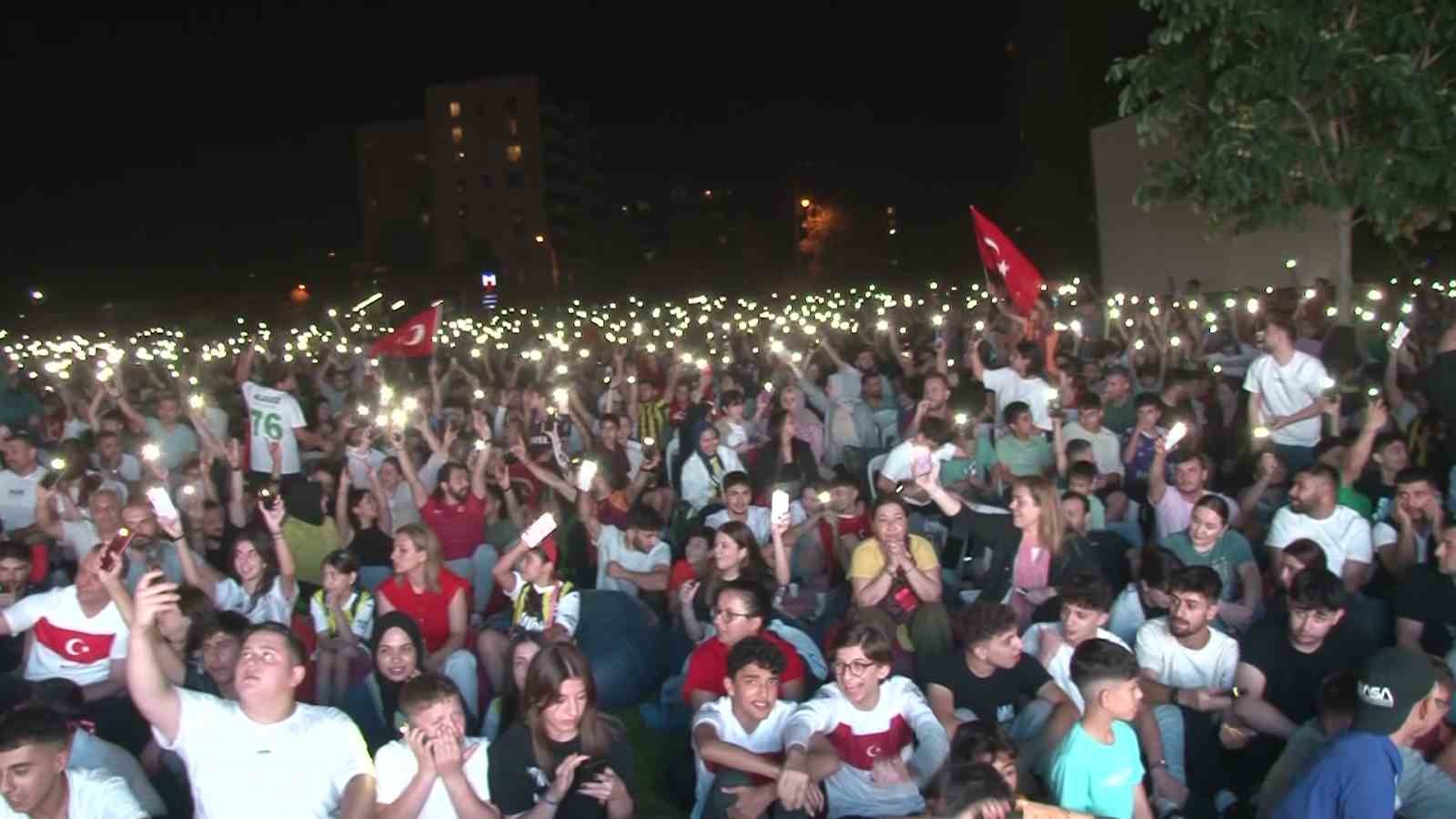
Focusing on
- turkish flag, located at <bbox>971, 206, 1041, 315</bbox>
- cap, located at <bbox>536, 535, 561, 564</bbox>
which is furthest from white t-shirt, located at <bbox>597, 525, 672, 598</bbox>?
turkish flag, located at <bbox>971, 206, 1041, 315</bbox>

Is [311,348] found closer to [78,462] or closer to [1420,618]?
[78,462]

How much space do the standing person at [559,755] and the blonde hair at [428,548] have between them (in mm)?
2006

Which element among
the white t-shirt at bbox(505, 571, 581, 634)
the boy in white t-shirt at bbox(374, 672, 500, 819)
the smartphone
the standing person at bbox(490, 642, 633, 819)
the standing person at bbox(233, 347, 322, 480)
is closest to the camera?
the boy in white t-shirt at bbox(374, 672, 500, 819)

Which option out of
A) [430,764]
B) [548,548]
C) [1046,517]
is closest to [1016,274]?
[1046,517]

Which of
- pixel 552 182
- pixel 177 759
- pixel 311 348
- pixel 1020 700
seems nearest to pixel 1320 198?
pixel 1020 700

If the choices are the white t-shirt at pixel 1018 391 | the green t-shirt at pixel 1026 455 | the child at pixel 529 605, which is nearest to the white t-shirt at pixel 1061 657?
the child at pixel 529 605

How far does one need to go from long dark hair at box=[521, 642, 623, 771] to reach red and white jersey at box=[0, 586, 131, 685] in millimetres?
2386

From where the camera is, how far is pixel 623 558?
7.80 meters

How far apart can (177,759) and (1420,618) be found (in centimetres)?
548

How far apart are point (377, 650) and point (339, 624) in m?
0.81

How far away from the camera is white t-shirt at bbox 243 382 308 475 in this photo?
9.55 metres

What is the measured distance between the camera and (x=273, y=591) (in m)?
6.80

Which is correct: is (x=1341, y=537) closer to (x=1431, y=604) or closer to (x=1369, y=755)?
(x=1431, y=604)

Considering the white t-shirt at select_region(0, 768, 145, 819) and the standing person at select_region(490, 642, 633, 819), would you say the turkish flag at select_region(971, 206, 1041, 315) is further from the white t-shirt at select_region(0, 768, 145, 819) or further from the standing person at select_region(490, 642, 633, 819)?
the white t-shirt at select_region(0, 768, 145, 819)
